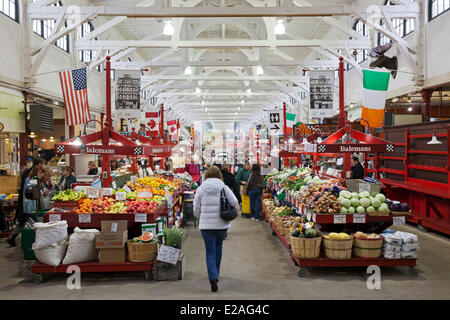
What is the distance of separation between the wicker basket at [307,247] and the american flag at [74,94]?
5761 millimetres

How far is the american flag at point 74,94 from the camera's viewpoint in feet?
28.8

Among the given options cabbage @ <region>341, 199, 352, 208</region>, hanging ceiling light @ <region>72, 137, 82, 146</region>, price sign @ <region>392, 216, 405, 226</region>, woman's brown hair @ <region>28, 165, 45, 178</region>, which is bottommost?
price sign @ <region>392, 216, 405, 226</region>

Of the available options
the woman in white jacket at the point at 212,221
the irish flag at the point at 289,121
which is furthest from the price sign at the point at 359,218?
the irish flag at the point at 289,121

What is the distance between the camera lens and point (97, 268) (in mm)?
5375

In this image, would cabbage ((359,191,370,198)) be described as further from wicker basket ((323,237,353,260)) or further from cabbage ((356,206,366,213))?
wicker basket ((323,237,353,260))

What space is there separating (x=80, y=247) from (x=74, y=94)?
183 inches

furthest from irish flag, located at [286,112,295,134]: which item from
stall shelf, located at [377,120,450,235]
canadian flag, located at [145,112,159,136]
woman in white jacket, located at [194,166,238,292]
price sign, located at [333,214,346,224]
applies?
woman in white jacket, located at [194,166,238,292]

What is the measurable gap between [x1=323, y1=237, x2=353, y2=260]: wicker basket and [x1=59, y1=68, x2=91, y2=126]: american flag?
20.1 feet

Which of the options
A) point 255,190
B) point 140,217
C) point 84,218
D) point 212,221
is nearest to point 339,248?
point 212,221

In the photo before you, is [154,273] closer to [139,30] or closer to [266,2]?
[266,2]

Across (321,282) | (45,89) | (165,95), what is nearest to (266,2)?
(45,89)

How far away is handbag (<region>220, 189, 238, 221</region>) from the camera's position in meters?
4.88

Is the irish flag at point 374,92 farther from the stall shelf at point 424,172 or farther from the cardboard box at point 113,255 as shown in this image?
the cardboard box at point 113,255
